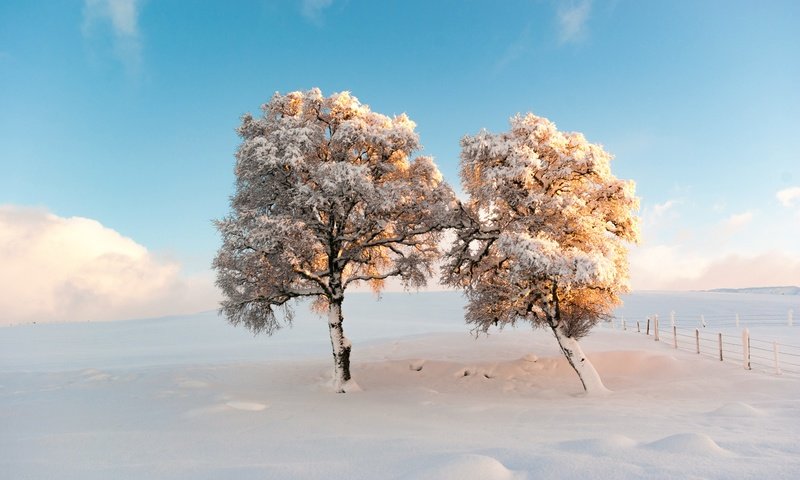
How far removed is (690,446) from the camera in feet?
20.8

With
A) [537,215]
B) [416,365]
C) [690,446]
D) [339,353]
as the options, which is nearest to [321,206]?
[339,353]

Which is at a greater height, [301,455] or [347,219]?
[347,219]

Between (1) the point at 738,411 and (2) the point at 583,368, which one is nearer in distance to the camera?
(1) the point at 738,411

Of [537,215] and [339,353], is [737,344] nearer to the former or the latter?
[537,215]

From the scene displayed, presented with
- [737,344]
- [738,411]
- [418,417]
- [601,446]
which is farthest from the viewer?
[737,344]

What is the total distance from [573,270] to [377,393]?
27.7ft

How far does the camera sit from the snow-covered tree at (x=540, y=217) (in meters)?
17.0

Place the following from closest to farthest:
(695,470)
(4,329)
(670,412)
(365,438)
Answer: (695,470), (365,438), (670,412), (4,329)

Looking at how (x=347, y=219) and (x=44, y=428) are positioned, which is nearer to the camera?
(x=44, y=428)

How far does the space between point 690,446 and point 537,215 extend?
1184cm

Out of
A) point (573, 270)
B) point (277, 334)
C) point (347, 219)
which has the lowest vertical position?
point (277, 334)

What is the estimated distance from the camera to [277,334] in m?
52.4

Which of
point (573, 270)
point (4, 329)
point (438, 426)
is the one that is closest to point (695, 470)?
point (438, 426)

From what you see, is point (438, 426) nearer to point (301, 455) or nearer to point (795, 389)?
point (301, 455)
